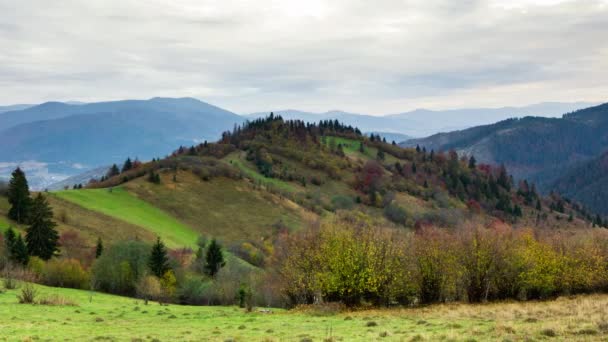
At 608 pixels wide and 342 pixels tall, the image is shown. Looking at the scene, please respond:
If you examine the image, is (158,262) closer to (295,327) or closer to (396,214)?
(295,327)

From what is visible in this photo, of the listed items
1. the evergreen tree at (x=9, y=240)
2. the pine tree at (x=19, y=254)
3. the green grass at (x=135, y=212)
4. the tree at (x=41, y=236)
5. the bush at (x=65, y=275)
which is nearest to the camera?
the bush at (x=65, y=275)

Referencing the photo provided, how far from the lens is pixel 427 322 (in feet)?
98.5

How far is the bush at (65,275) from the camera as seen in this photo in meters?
71.9

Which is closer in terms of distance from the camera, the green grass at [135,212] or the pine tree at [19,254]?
the pine tree at [19,254]

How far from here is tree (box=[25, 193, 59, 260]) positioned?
84.4 meters

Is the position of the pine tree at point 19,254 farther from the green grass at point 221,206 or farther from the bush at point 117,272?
the green grass at point 221,206

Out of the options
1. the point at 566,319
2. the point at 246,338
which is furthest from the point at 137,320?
the point at 566,319

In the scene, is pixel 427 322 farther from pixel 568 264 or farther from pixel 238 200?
pixel 238 200

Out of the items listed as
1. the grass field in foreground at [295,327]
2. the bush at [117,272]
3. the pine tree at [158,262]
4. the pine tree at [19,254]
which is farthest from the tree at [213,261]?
the grass field in foreground at [295,327]

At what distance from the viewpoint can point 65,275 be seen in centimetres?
7206

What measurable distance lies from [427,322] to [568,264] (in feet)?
104

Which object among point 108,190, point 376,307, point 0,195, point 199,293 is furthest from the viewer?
point 108,190

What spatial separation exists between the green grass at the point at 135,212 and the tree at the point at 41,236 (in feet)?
88.0

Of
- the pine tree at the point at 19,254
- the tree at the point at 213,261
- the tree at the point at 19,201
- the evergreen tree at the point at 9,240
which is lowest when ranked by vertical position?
the tree at the point at 213,261
